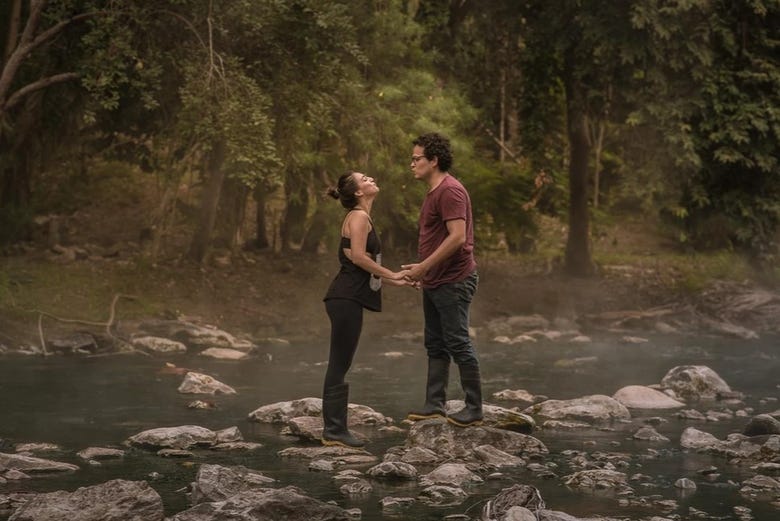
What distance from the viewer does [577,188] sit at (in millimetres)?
25859

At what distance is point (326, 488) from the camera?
8.57 meters

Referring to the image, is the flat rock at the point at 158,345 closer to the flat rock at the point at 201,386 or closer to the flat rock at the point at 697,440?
the flat rock at the point at 201,386

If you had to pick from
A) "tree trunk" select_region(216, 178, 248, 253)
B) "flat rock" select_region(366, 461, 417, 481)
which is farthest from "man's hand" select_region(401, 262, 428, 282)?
"tree trunk" select_region(216, 178, 248, 253)

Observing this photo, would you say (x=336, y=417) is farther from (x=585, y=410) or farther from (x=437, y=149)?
(x=585, y=410)

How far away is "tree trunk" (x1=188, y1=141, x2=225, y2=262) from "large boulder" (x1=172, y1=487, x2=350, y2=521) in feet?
52.1

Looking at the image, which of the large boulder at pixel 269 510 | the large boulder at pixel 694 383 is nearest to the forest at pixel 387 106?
the large boulder at pixel 694 383

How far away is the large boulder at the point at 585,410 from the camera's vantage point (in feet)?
39.9

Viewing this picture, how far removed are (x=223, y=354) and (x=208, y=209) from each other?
6067 mm

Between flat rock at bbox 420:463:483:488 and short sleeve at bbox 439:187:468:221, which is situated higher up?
short sleeve at bbox 439:187:468:221

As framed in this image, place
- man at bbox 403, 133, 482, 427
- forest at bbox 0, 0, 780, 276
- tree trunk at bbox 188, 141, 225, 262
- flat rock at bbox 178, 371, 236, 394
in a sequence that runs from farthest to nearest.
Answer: tree trunk at bbox 188, 141, 225, 262 → forest at bbox 0, 0, 780, 276 → flat rock at bbox 178, 371, 236, 394 → man at bbox 403, 133, 482, 427

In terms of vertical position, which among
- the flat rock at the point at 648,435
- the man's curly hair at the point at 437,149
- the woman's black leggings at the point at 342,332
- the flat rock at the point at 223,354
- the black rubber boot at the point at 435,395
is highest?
the man's curly hair at the point at 437,149

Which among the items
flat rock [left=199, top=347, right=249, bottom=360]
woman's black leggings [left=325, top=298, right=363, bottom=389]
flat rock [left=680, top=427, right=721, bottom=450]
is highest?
woman's black leggings [left=325, top=298, right=363, bottom=389]

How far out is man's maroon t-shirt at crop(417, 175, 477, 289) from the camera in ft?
31.6

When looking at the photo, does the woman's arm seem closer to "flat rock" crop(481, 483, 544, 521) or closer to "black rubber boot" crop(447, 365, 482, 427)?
"black rubber boot" crop(447, 365, 482, 427)
